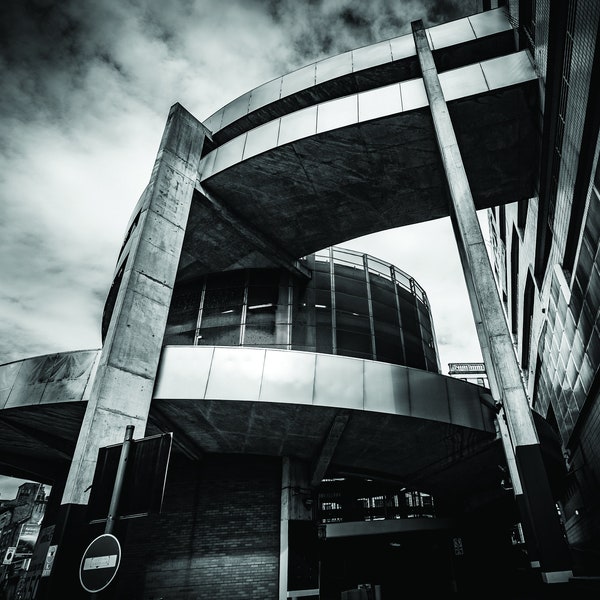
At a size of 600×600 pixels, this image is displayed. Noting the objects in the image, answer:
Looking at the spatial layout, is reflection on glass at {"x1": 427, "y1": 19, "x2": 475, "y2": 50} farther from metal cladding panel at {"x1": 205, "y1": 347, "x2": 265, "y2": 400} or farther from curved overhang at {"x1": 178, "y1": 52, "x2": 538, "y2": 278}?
metal cladding panel at {"x1": 205, "y1": 347, "x2": 265, "y2": 400}

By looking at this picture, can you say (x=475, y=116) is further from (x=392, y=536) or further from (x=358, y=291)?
(x=392, y=536)

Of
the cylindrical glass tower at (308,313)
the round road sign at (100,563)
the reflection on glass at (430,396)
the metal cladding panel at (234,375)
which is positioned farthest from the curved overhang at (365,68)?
the round road sign at (100,563)

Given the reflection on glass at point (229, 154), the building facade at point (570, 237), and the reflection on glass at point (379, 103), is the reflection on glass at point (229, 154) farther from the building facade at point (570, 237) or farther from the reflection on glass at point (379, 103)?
the building facade at point (570, 237)

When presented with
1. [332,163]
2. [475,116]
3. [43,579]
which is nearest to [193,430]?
[43,579]

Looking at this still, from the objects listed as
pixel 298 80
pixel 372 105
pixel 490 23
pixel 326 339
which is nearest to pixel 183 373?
pixel 326 339

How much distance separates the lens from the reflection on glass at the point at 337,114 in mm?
11617

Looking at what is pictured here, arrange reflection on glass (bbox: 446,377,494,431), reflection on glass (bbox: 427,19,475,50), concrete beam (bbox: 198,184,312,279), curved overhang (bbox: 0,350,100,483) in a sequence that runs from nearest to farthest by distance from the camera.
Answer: curved overhang (bbox: 0,350,100,483) → reflection on glass (bbox: 446,377,494,431) → reflection on glass (bbox: 427,19,475,50) → concrete beam (bbox: 198,184,312,279)

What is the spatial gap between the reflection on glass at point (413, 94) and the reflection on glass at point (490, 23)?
274cm

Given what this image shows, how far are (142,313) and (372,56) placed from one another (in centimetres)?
1073

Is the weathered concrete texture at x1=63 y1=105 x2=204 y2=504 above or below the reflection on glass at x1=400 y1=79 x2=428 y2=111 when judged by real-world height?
below

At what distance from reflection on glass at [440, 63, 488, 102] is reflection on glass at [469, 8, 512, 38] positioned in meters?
1.90

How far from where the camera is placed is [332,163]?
41.3ft

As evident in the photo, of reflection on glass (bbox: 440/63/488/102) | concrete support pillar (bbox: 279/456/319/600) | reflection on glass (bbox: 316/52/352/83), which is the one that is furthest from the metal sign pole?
reflection on glass (bbox: 316/52/352/83)

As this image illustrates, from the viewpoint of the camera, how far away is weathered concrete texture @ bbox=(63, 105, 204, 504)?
25.5 feet
